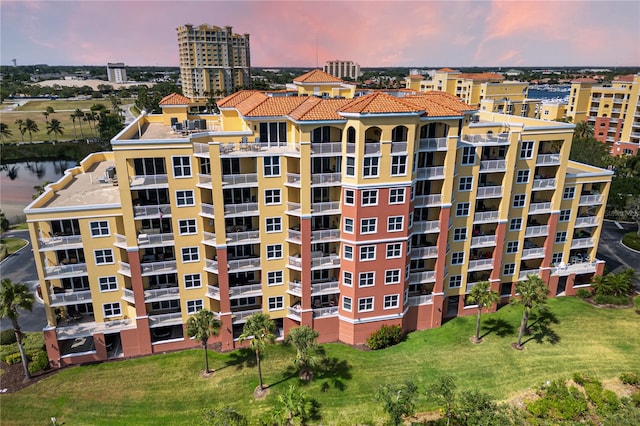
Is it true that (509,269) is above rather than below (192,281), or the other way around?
below


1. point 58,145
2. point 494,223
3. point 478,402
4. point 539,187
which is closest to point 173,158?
point 478,402

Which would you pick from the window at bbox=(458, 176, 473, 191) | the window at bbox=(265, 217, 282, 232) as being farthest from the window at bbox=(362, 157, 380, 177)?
Result: the window at bbox=(458, 176, 473, 191)

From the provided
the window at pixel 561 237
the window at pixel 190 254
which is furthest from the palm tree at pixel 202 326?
the window at pixel 561 237

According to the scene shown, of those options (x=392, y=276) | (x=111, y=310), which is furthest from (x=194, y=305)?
(x=392, y=276)

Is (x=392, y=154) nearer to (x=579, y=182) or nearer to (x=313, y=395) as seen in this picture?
(x=313, y=395)

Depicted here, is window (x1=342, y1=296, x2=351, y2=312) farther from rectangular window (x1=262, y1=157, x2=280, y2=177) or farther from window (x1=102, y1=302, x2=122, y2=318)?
window (x1=102, y1=302, x2=122, y2=318)

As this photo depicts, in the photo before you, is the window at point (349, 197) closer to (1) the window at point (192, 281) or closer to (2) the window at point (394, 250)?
(2) the window at point (394, 250)

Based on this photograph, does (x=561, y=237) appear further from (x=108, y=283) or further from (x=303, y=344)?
(x=108, y=283)
